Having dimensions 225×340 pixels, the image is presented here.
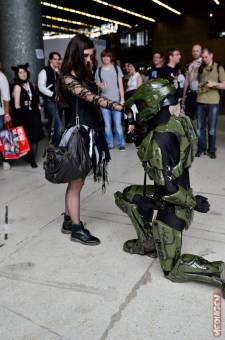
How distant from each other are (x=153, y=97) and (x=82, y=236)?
133cm

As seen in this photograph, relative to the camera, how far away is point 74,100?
278cm

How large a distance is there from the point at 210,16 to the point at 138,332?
2752 centimetres

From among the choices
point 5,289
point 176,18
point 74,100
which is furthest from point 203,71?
point 176,18

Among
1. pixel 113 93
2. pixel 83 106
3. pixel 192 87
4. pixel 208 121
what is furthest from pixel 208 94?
pixel 83 106

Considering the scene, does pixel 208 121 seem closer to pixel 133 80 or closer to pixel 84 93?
pixel 133 80

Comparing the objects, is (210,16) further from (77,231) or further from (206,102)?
(77,231)

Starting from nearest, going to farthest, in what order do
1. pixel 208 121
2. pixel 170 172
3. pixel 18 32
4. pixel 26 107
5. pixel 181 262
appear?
pixel 170 172 < pixel 181 262 < pixel 26 107 < pixel 208 121 < pixel 18 32

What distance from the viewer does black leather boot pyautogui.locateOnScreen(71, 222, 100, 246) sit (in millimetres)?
2988

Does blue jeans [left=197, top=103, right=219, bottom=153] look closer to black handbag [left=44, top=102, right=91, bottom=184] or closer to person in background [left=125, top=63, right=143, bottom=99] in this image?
person in background [left=125, top=63, right=143, bottom=99]

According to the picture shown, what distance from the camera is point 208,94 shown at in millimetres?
5309

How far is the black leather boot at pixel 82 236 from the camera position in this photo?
9.80ft

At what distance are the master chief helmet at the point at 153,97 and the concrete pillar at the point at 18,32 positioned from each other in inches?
184

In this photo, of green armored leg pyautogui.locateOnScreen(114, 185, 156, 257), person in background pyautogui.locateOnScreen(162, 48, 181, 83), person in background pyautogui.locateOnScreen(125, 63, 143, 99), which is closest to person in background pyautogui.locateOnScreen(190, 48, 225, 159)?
person in background pyautogui.locateOnScreen(162, 48, 181, 83)

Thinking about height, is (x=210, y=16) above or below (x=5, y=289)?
above
